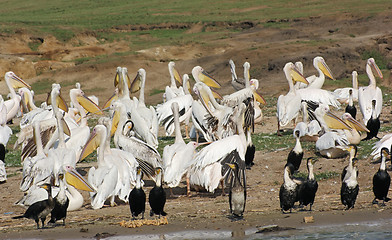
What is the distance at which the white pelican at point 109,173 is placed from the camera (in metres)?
8.25

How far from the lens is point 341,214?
24.8 feet

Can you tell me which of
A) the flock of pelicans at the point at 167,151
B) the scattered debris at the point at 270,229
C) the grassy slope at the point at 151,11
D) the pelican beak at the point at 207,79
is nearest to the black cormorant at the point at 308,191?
the flock of pelicans at the point at 167,151

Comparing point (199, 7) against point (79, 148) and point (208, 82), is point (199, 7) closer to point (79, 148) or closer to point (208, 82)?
point (208, 82)

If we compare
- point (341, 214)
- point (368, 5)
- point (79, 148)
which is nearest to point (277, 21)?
point (368, 5)

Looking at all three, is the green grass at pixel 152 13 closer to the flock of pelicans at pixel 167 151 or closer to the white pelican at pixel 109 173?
the flock of pelicans at pixel 167 151

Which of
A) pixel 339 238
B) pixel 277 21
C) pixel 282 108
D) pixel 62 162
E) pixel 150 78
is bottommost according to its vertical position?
pixel 339 238

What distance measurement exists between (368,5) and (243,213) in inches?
1382

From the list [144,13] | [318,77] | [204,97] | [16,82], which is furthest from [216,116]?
[144,13]

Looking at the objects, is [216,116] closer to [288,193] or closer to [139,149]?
[139,149]

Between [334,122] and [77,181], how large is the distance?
16.4ft

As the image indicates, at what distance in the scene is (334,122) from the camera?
11336mm

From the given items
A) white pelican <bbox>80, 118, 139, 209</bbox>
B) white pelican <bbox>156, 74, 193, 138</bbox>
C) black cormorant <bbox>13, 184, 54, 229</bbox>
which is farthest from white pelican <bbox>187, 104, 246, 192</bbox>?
white pelican <bbox>156, 74, 193, 138</bbox>

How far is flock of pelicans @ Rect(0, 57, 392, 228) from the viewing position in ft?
25.1

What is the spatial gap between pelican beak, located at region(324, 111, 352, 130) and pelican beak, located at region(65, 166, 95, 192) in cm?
477
